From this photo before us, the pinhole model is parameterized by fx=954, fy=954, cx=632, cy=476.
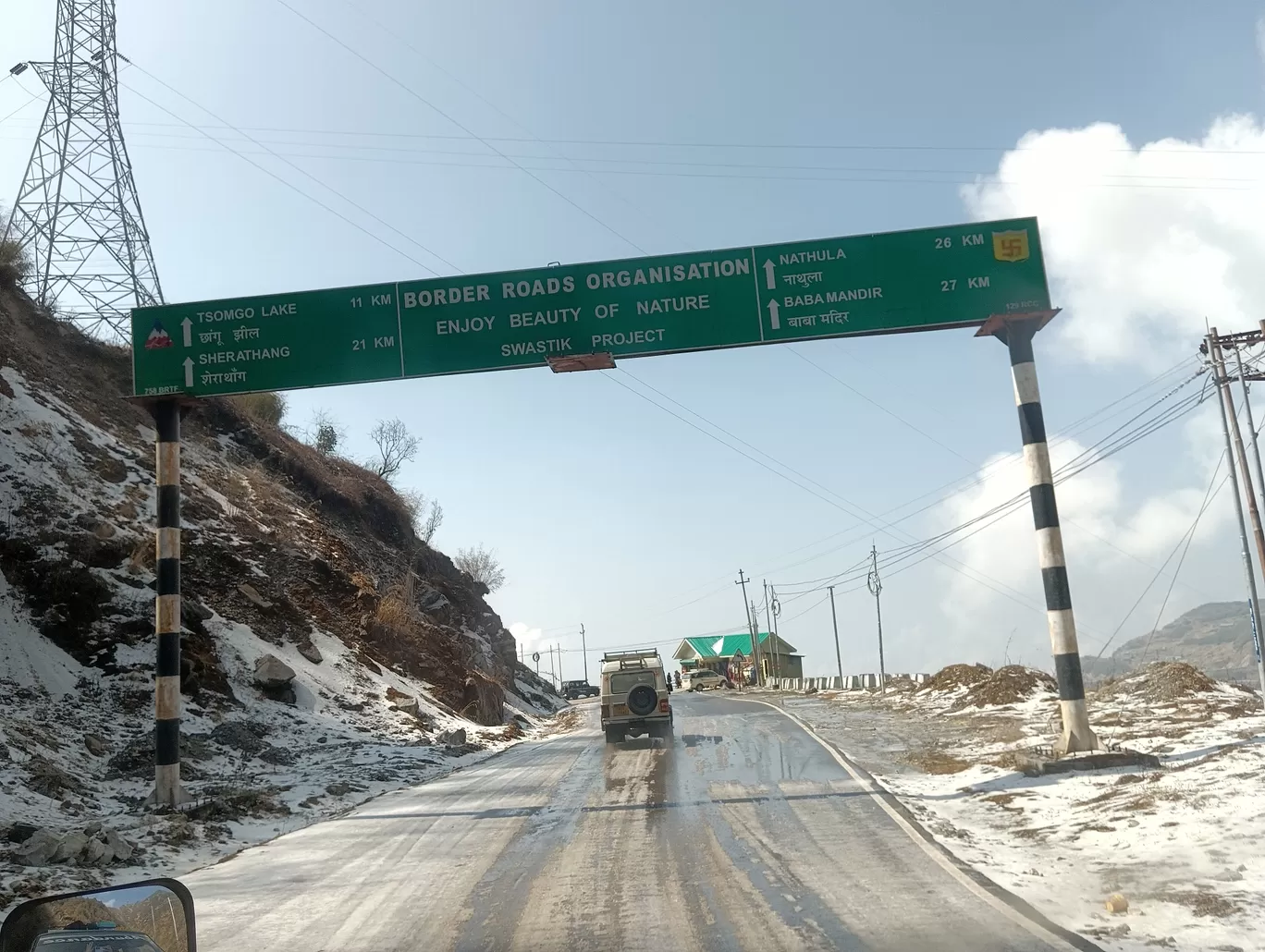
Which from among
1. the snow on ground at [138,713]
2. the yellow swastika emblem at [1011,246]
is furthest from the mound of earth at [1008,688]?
the yellow swastika emblem at [1011,246]

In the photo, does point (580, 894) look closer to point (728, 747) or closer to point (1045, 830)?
point (1045, 830)

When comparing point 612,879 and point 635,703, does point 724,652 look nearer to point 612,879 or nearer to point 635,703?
point 635,703

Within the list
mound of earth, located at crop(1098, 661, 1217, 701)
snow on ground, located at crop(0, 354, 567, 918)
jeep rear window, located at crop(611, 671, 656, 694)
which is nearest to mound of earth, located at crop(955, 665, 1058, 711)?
mound of earth, located at crop(1098, 661, 1217, 701)

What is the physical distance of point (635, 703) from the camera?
25.1m

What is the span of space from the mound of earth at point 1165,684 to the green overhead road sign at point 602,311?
11.7 metres

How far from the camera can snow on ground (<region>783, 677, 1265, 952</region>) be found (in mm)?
6914

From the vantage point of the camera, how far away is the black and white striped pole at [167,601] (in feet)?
49.7

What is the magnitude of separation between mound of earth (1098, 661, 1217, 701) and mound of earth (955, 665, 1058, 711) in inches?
122

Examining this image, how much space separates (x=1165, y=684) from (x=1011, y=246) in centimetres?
1301

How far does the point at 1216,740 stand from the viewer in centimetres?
1405

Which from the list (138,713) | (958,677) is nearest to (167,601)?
(138,713)

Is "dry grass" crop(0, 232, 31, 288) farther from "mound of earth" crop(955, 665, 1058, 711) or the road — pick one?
"mound of earth" crop(955, 665, 1058, 711)

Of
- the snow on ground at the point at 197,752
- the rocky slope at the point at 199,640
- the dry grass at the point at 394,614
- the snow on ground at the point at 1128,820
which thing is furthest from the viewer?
the dry grass at the point at 394,614

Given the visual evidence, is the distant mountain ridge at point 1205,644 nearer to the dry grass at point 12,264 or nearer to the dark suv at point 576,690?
the dark suv at point 576,690
